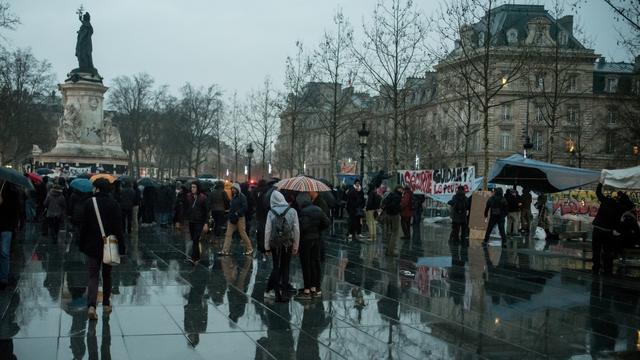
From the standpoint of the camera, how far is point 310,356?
752cm

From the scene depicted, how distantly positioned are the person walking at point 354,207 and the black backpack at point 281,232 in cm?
1173

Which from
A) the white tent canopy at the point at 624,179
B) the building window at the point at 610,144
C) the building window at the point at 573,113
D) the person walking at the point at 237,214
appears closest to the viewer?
the white tent canopy at the point at 624,179

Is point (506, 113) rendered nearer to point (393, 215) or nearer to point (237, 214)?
point (393, 215)

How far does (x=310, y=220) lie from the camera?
10.8 meters

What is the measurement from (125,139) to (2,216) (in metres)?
80.9

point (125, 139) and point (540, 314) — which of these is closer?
point (540, 314)

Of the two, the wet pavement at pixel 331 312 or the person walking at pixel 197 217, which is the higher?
the person walking at pixel 197 217

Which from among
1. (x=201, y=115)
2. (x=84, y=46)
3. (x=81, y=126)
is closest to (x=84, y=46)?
(x=84, y=46)

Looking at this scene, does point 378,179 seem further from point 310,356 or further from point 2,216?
point 310,356

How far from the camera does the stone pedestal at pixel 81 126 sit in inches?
2099

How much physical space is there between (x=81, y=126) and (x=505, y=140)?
46.0m

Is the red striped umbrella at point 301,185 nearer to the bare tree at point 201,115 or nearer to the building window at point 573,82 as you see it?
the building window at point 573,82

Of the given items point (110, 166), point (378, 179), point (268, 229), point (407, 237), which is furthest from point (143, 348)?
point (110, 166)

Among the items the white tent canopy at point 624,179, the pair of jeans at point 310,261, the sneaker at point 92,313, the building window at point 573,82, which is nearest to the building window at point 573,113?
the building window at point 573,82
